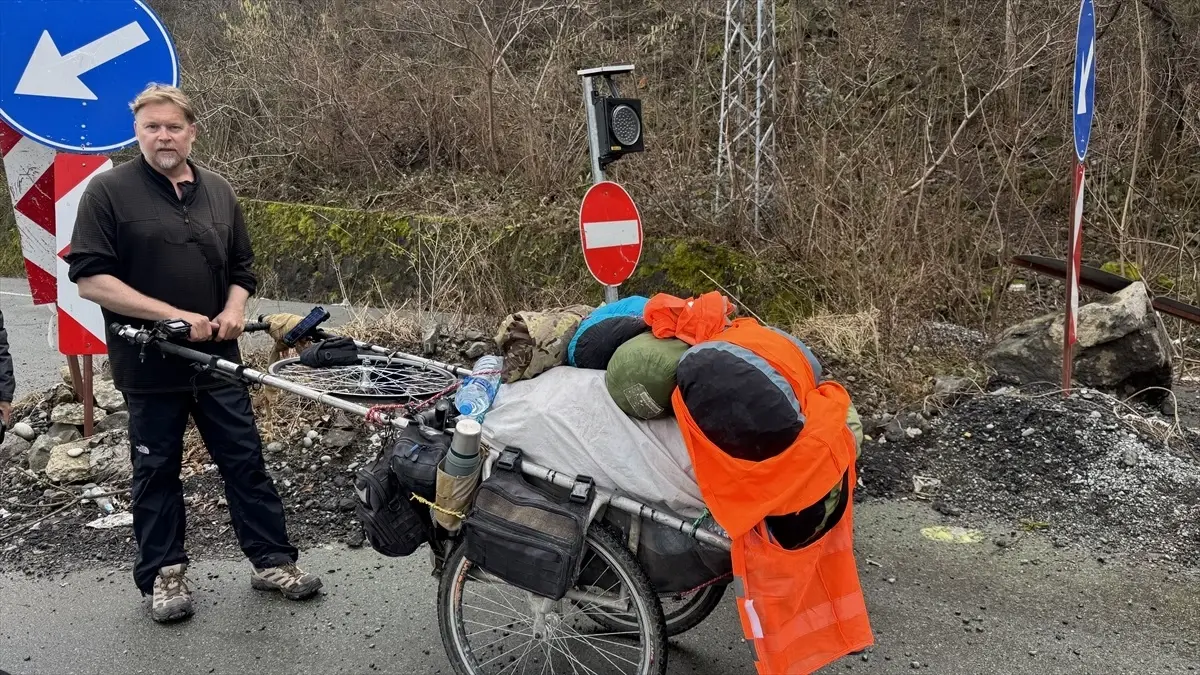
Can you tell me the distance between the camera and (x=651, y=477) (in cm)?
256

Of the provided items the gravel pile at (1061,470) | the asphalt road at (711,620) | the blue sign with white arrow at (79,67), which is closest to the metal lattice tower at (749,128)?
the gravel pile at (1061,470)

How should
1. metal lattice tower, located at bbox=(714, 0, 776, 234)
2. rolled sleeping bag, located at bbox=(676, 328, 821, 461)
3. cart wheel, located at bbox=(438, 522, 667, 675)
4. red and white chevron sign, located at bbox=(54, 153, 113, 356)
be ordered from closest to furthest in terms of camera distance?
rolled sleeping bag, located at bbox=(676, 328, 821, 461), cart wheel, located at bbox=(438, 522, 667, 675), red and white chevron sign, located at bbox=(54, 153, 113, 356), metal lattice tower, located at bbox=(714, 0, 776, 234)

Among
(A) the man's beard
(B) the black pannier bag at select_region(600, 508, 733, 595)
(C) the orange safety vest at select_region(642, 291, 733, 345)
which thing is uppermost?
(A) the man's beard

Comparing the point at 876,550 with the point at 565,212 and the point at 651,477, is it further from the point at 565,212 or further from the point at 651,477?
the point at 565,212

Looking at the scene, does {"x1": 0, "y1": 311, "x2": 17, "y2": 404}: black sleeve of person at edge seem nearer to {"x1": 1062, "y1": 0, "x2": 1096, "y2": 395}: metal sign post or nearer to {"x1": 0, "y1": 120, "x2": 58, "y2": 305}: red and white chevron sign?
{"x1": 0, "y1": 120, "x2": 58, "y2": 305}: red and white chevron sign

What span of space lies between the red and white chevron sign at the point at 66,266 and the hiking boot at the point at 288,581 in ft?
6.14

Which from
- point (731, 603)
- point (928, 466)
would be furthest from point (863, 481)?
point (731, 603)

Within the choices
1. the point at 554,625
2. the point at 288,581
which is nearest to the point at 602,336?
the point at 554,625

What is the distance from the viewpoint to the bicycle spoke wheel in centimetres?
321

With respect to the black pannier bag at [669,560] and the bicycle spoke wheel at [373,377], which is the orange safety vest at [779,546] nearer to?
the black pannier bag at [669,560]

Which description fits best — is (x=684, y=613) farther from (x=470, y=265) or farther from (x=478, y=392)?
(x=470, y=265)

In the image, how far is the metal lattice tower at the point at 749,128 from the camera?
847cm

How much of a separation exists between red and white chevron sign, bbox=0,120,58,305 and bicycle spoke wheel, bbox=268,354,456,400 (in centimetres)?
230

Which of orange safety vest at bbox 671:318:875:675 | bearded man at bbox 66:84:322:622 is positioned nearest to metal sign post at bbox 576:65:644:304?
bearded man at bbox 66:84:322:622
